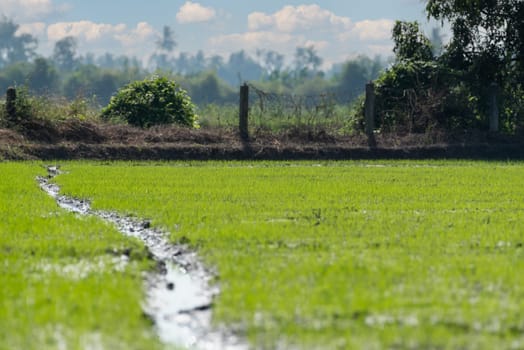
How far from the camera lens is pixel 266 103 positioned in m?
31.8

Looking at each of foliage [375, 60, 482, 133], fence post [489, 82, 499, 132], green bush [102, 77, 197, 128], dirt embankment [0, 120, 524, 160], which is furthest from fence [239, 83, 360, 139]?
fence post [489, 82, 499, 132]

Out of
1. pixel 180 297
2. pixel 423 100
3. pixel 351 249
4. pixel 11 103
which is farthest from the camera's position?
pixel 423 100

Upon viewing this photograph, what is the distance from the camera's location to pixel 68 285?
8672 millimetres

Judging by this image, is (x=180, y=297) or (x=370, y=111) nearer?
(x=180, y=297)

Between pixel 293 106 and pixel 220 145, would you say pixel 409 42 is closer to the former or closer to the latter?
pixel 293 106

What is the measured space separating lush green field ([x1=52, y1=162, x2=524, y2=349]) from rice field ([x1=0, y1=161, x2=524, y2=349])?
0.07 feet

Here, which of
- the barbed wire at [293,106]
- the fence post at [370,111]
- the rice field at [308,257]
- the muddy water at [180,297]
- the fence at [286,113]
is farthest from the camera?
the fence post at [370,111]

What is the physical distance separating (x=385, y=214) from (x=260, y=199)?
290cm

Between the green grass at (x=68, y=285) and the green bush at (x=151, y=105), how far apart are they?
19.6m

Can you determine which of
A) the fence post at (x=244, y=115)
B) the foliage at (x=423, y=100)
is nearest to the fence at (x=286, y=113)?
the fence post at (x=244, y=115)

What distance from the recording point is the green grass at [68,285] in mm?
6930

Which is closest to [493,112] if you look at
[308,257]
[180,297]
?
[308,257]

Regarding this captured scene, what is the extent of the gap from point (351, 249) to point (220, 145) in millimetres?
19242

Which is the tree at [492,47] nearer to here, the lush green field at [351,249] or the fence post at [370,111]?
the fence post at [370,111]
